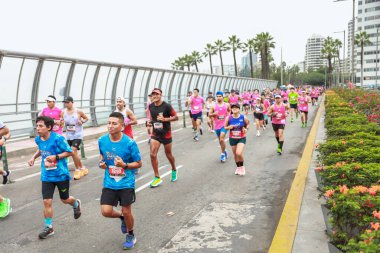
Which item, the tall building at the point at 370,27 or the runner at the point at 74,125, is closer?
the runner at the point at 74,125

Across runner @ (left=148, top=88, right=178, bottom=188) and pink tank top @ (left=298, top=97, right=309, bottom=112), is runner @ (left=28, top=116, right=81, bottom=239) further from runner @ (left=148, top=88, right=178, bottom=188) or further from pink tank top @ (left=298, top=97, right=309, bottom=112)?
pink tank top @ (left=298, top=97, right=309, bottom=112)

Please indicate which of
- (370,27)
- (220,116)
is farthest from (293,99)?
(370,27)

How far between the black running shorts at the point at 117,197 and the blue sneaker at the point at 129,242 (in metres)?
0.42

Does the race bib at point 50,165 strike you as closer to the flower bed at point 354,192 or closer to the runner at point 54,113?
the flower bed at point 354,192

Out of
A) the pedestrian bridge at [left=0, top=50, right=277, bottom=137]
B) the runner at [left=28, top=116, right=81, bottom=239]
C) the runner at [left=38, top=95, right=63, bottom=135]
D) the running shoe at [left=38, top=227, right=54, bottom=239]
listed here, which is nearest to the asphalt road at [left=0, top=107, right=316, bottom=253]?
the running shoe at [left=38, top=227, right=54, bottom=239]

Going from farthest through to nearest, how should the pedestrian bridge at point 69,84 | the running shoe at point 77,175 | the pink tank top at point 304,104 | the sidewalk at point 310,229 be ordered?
the pink tank top at point 304,104
the pedestrian bridge at point 69,84
the running shoe at point 77,175
the sidewalk at point 310,229

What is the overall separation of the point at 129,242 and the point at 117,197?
55cm

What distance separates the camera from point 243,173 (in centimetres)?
804

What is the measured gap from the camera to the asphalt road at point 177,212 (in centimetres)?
457

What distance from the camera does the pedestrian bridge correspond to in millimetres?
13359

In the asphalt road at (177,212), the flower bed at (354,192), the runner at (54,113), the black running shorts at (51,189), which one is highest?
the runner at (54,113)

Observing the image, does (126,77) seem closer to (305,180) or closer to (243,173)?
(243,173)

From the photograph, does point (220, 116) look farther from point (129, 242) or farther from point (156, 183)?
point (129, 242)

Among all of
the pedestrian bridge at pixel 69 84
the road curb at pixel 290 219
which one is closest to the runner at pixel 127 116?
the road curb at pixel 290 219
